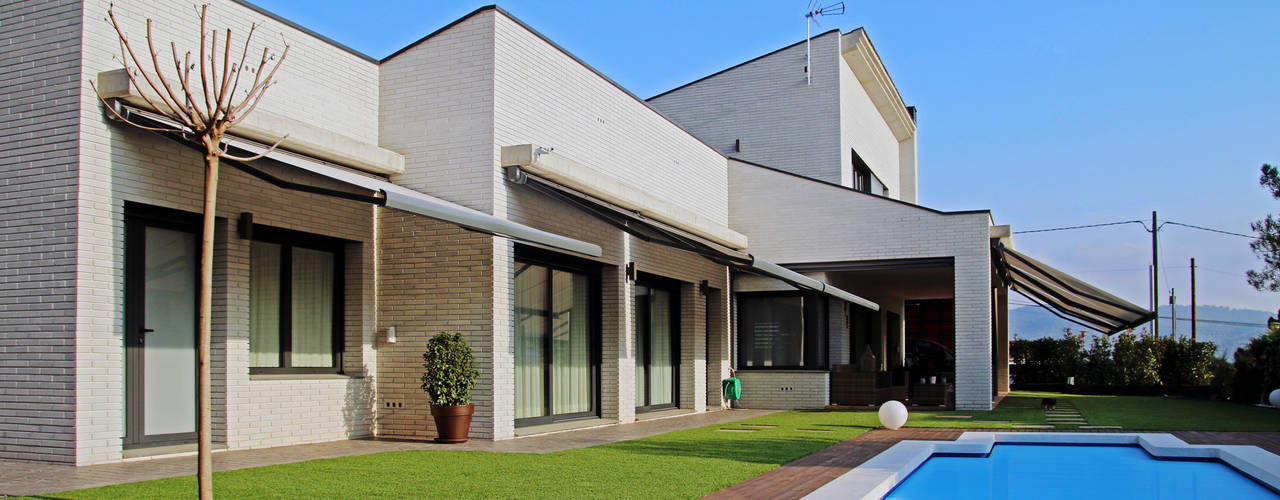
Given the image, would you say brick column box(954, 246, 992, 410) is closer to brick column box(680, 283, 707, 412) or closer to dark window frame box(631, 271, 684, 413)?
brick column box(680, 283, 707, 412)

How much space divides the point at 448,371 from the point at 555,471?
277 cm

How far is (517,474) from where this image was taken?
→ 8.67m

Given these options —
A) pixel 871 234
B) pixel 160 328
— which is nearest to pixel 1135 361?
pixel 871 234

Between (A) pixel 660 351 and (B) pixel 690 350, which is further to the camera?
(B) pixel 690 350

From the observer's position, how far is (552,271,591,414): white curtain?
1425cm

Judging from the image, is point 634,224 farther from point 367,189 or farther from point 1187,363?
Result: point 1187,363

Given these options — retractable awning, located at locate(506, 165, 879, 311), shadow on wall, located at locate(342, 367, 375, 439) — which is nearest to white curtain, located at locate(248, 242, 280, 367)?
shadow on wall, located at locate(342, 367, 375, 439)

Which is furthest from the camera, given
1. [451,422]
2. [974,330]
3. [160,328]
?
[974,330]

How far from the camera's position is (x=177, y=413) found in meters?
9.96

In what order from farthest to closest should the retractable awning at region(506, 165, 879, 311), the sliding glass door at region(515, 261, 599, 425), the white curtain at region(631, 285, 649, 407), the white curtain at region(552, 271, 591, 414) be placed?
the white curtain at region(631, 285, 649, 407), the white curtain at region(552, 271, 591, 414), the sliding glass door at region(515, 261, 599, 425), the retractable awning at region(506, 165, 879, 311)

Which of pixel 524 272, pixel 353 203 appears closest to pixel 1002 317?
pixel 524 272

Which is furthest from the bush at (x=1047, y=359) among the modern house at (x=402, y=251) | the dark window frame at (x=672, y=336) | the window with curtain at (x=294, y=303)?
the window with curtain at (x=294, y=303)

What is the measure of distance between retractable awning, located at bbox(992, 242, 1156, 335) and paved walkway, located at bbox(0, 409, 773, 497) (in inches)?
362

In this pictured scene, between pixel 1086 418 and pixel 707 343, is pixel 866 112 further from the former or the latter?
pixel 1086 418
